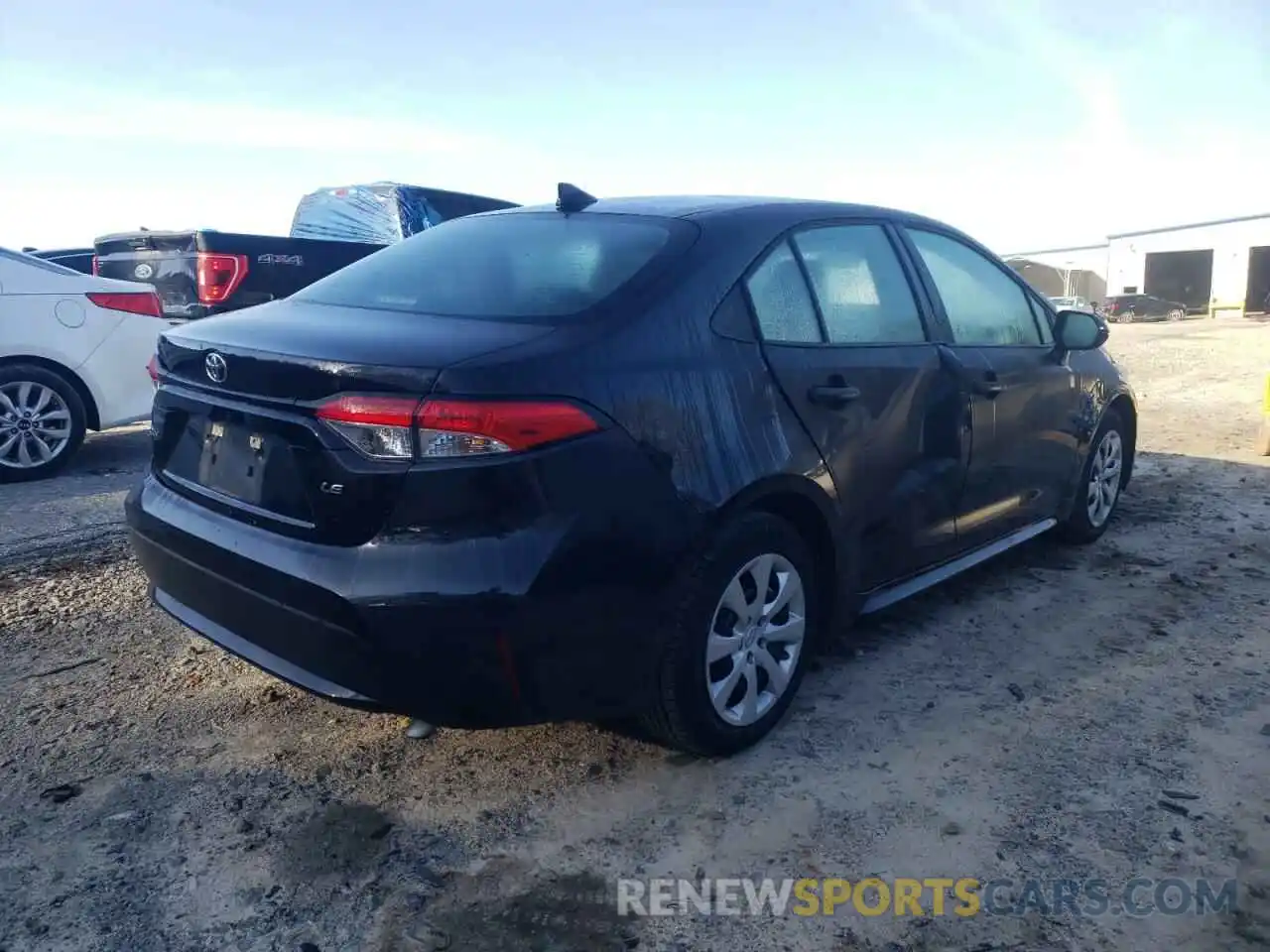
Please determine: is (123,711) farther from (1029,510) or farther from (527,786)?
(1029,510)

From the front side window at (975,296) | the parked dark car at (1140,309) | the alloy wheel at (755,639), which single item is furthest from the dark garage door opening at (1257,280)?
the alloy wheel at (755,639)

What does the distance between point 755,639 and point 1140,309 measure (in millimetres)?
44497

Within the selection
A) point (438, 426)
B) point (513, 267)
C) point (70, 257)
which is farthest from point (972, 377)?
point (70, 257)

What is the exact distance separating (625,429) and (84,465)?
5521mm

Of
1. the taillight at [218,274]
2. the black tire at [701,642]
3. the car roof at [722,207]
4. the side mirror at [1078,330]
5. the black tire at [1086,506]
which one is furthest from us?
the taillight at [218,274]

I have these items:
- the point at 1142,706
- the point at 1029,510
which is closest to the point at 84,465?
→ the point at 1029,510

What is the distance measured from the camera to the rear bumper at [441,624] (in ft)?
7.52

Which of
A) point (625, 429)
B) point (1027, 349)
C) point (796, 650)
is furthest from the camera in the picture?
point (1027, 349)

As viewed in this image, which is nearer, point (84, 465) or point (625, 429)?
point (625, 429)

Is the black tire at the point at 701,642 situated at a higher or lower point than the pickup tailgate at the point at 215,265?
lower

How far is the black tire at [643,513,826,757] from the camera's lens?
2.65 metres

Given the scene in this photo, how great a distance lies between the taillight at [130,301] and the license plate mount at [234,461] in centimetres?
429

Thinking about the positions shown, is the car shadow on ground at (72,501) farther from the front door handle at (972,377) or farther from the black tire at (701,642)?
the front door handle at (972,377)

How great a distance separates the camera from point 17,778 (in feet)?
9.14
